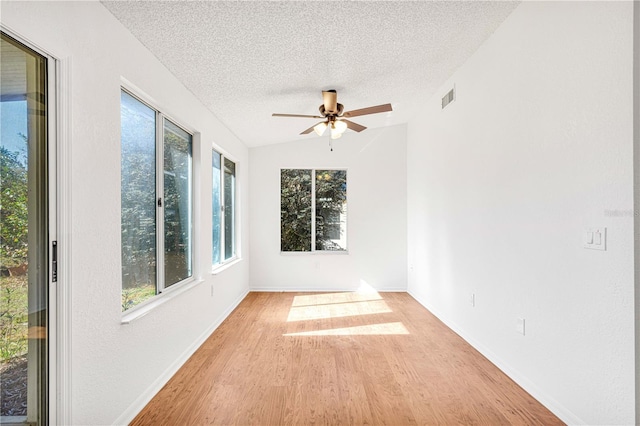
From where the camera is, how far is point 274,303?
5.23m

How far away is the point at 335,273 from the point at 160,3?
4828 millimetres

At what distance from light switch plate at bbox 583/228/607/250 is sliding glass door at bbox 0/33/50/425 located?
9.30 feet

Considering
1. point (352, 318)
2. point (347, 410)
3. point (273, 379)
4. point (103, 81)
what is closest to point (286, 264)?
point (352, 318)

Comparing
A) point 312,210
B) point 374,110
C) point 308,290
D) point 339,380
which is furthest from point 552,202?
point 308,290

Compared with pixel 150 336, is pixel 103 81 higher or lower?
higher

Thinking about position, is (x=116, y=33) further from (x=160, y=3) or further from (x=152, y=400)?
(x=152, y=400)

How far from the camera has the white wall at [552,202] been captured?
1.82 meters

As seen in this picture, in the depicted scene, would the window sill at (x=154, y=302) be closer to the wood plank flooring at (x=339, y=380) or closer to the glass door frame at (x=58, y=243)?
the glass door frame at (x=58, y=243)

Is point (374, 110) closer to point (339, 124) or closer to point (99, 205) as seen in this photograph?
point (339, 124)

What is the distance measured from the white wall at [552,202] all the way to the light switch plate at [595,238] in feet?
0.12

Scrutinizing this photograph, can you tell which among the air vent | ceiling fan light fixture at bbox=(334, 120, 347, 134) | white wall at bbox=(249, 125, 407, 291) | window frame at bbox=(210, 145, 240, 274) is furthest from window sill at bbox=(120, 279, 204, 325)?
the air vent

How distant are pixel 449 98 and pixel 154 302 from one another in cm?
371

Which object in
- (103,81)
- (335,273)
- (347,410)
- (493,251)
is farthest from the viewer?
(335,273)

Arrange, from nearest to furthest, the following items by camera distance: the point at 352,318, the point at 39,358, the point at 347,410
Result: the point at 39,358
the point at 347,410
the point at 352,318
